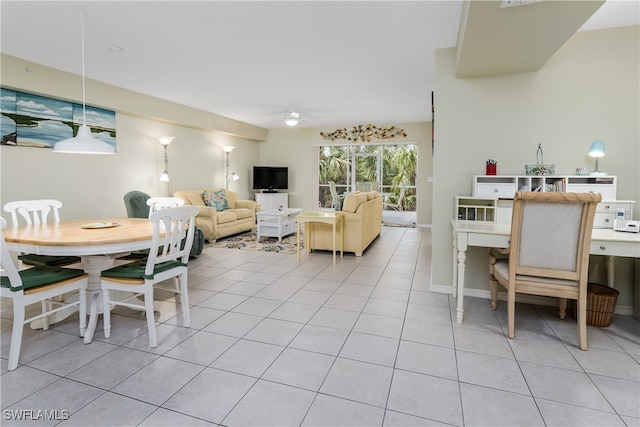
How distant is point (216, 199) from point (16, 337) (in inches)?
178

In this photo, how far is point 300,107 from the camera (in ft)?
19.7

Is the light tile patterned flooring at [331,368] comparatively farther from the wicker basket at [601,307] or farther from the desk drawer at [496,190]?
the desk drawer at [496,190]

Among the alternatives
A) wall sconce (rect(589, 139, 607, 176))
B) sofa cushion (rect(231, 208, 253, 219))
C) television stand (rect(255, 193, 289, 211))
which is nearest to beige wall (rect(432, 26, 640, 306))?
wall sconce (rect(589, 139, 607, 176))

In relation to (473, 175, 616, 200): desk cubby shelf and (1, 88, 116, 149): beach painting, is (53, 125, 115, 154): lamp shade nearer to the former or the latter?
(1, 88, 116, 149): beach painting

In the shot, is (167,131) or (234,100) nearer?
(234,100)

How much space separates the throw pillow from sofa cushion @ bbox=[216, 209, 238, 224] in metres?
0.27

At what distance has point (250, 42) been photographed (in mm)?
3105

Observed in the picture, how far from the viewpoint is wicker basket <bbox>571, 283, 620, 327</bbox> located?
2510mm

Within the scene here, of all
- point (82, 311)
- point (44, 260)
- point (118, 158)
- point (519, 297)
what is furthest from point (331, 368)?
point (118, 158)

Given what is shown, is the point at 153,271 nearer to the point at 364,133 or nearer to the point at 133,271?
the point at 133,271

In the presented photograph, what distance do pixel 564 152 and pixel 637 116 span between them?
0.57 m

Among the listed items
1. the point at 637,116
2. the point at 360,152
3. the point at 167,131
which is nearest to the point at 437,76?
the point at 637,116

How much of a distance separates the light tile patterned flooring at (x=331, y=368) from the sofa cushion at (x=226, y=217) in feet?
9.09

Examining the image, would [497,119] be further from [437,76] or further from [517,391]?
[517,391]
